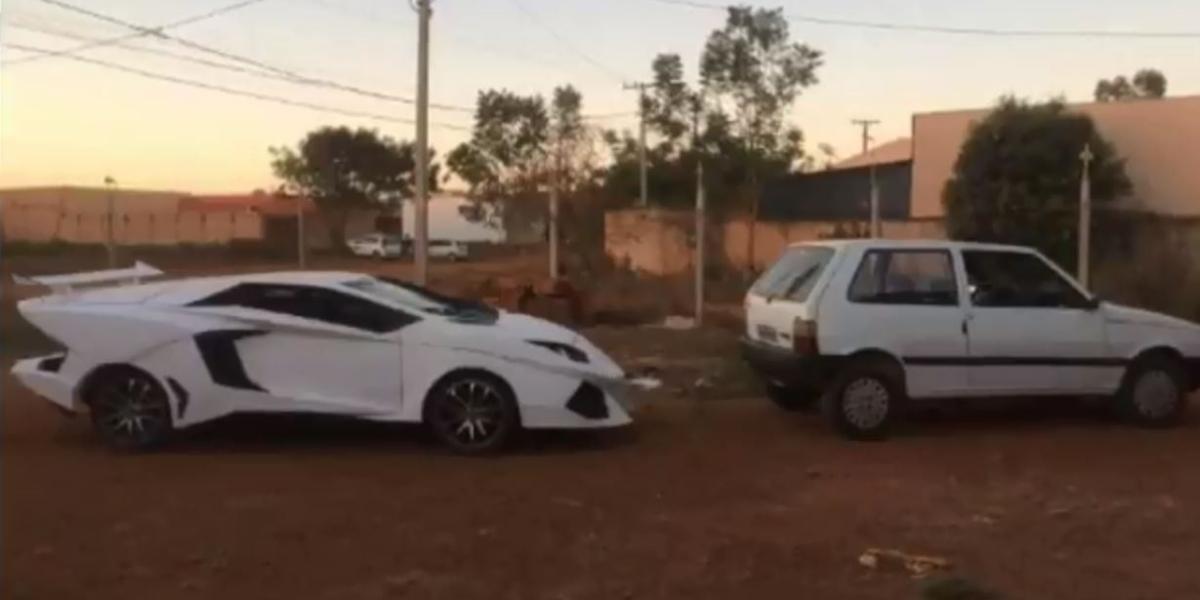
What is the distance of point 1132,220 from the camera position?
95.7 feet

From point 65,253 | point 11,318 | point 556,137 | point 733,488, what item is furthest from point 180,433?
point 65,253

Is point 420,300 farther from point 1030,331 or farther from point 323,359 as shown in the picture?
point 1030,331

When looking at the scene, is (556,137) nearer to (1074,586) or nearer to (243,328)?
(243,328)

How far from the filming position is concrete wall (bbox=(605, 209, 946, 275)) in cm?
3575

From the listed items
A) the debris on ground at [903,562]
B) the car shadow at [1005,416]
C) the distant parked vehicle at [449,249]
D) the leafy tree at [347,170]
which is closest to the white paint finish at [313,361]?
the car shadow at [1005,416]

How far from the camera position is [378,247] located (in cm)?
5612

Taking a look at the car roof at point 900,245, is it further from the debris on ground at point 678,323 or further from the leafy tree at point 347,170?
the leafy tree at point 347,170

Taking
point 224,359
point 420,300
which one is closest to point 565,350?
point 420,300

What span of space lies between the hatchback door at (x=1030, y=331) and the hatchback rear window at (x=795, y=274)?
1.13 metres

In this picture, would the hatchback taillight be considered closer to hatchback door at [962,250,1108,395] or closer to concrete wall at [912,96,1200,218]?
hatchback door at [962,250,1108,395]

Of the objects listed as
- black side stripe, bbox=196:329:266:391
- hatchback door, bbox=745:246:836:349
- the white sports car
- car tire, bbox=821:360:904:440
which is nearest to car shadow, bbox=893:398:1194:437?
car tire, bbox=821:360:904:440

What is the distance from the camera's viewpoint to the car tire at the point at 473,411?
10.5m

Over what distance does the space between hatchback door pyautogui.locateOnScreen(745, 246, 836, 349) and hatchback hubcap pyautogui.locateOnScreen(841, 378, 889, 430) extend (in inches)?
22.4

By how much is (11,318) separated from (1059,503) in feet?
59.6
